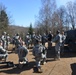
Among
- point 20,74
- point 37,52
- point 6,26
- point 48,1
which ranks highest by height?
point 48,1

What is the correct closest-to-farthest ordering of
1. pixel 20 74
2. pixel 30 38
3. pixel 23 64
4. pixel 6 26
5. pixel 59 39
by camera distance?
1. pixel 20 74
2. pixel 23 64
3. pixel 59 39
4. pixel 30 38
5. pixel 6 26

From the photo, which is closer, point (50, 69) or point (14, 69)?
point (50, 69)

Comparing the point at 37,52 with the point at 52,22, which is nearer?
the point at 37,52

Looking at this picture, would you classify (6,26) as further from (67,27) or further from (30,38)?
(67,27)

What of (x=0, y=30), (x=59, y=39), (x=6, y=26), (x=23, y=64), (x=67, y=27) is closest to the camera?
(x=23, y=64)

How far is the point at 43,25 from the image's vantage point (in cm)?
5212

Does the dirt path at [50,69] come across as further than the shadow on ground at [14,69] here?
No

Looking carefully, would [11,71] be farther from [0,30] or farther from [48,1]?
[48,1]

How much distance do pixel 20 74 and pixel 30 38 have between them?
14851 millimetres

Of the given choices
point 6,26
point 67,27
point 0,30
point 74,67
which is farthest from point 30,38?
point 67,27

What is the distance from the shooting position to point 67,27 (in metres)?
74.4

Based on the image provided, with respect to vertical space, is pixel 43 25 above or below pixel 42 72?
above

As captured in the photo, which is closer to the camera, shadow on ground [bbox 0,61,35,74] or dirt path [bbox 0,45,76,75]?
dirt path [bbox 0,45,76,75]

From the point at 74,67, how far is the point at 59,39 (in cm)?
226
